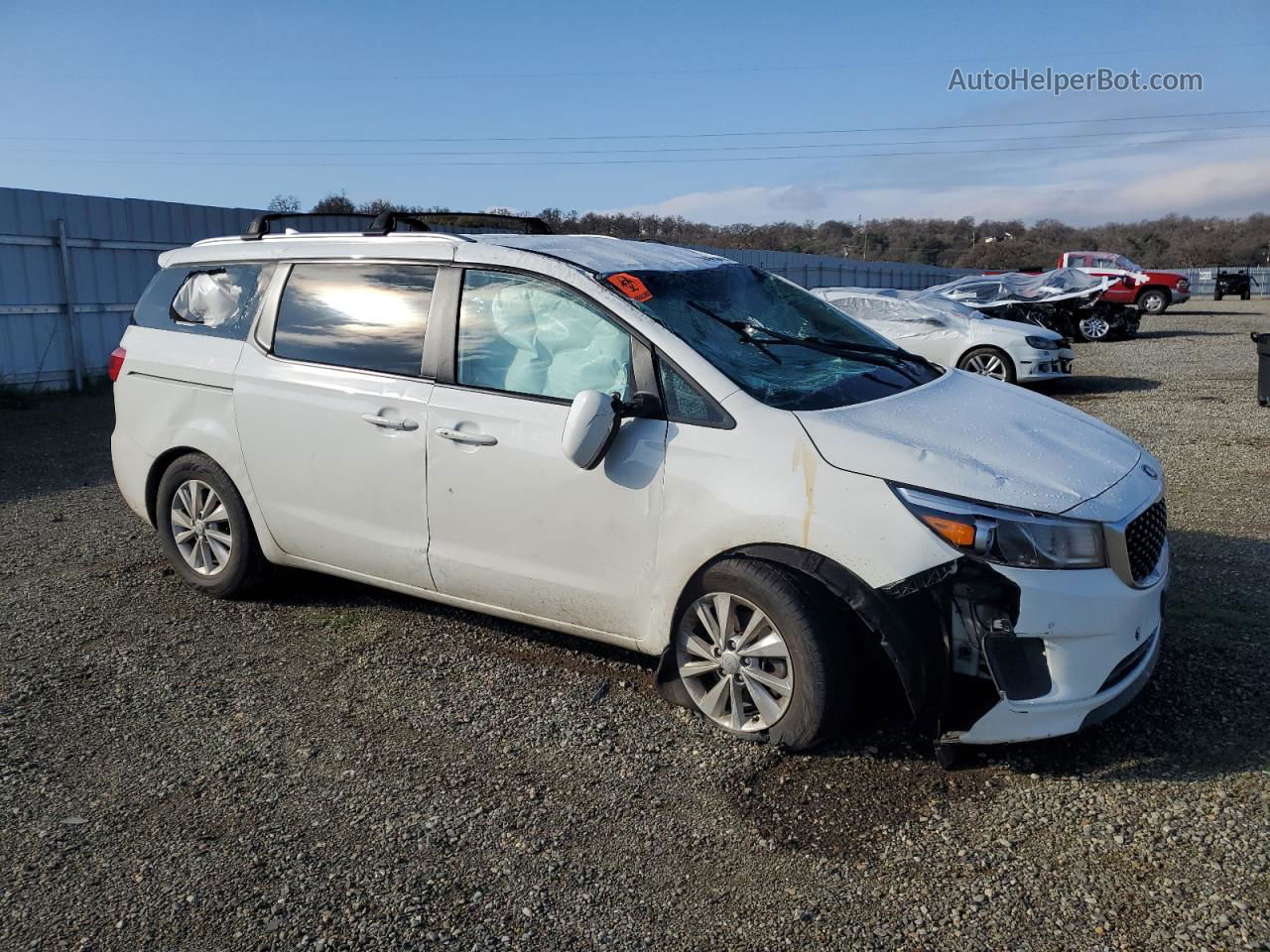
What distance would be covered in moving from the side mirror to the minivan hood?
2.22ft

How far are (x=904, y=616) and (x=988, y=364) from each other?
34.5 feet

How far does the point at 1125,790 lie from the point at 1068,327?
58.3 ft

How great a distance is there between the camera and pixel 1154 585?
11.5 feet

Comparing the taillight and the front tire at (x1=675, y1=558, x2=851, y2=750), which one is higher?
the taillight

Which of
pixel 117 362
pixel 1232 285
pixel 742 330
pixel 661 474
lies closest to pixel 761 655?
pixel 661 474

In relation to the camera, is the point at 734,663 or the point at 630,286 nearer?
the point at 734,663

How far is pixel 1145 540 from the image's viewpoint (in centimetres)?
353

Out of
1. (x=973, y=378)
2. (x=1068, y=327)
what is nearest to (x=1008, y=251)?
(x=1068, y=327)

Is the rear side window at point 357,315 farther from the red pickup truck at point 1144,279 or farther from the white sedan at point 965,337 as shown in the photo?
the red pickup truck at point 1144,279

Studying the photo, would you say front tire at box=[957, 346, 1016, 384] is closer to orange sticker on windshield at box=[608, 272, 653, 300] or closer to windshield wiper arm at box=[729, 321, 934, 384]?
windshield wiper arm at box=[729, 321, 934, 384]

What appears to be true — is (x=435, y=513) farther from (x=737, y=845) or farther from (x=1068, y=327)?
(x=1068, y=327)

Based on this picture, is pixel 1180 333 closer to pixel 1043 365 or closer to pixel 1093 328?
pixel 1093 328

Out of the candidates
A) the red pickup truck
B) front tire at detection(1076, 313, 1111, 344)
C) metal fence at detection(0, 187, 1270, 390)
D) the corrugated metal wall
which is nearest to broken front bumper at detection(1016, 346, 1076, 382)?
front tire at detection(1076, 313, 1111, 344)

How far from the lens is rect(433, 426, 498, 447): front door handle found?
4047mm
